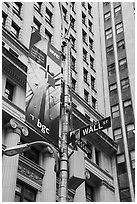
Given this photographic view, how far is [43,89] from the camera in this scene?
12.8 m

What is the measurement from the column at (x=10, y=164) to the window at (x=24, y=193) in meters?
1.41

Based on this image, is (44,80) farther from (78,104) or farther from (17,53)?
(78,104)

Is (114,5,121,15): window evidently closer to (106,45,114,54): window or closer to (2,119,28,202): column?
(106,45,114,54): window

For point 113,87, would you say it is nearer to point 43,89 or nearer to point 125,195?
point 125,195

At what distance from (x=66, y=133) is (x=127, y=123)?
2733 centimetres

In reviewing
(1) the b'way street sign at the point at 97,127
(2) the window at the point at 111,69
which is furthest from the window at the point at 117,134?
(1) the b'way street sign at the point at 97,127

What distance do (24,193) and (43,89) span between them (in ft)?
Answer: 37.6

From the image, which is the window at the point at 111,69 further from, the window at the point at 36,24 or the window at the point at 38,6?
the window at the point at 36,24

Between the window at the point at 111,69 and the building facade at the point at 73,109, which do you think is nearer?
→ the building facade at the point at 73,109

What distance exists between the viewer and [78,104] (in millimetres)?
32469

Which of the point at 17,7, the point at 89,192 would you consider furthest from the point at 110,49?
the point at 89,192

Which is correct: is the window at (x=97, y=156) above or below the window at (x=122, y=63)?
below

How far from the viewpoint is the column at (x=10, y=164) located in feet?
65.8

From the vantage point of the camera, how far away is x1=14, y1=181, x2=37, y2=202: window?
21.8 meters
